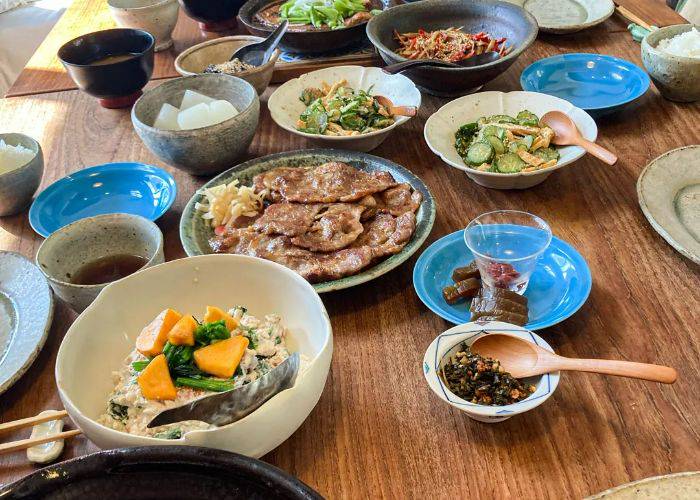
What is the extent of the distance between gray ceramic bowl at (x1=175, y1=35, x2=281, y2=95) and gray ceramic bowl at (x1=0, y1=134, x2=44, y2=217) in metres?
0.70

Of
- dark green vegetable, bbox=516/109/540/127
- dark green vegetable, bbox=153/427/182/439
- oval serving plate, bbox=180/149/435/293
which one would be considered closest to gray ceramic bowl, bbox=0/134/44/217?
oval serving plate, bbox=180/149/435/293

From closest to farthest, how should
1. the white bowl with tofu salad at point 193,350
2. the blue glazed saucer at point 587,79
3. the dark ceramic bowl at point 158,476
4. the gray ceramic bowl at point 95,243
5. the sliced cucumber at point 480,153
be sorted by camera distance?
the dark ceramic bowl at point 158,476 < the white bowl with tofu salad at point 193,350 < the gray ceramic bowl at point 95,243 < the sliced cucumber at point 480,153 < the blue glazed saucer at point 587,79

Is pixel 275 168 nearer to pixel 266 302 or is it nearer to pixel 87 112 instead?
pixel 266 302

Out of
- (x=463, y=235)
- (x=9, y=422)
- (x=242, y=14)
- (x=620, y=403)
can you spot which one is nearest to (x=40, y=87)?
(x=242, y=14)

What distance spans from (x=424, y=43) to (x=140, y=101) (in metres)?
1.24

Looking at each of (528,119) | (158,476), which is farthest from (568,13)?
(158,476)

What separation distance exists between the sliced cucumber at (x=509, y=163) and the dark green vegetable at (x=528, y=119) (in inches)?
7.6

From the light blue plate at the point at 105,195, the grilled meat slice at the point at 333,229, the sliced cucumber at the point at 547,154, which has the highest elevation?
the sliced cucumber at the point at 547,154

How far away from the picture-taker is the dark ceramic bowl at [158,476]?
0.87 meters

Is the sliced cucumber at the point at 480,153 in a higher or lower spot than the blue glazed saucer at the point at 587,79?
higher

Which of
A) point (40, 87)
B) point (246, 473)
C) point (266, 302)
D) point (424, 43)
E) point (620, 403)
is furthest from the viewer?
point (40, 87)

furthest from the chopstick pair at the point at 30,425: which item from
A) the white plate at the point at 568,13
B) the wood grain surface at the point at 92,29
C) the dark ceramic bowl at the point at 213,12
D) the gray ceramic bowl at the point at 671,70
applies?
the white plate at the point at 568,13

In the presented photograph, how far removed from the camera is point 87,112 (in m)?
2.56

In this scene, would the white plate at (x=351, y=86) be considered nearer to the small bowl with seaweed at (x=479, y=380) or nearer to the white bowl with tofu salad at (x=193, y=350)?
the white bowl with tofu salad at (x=193, y=350)
